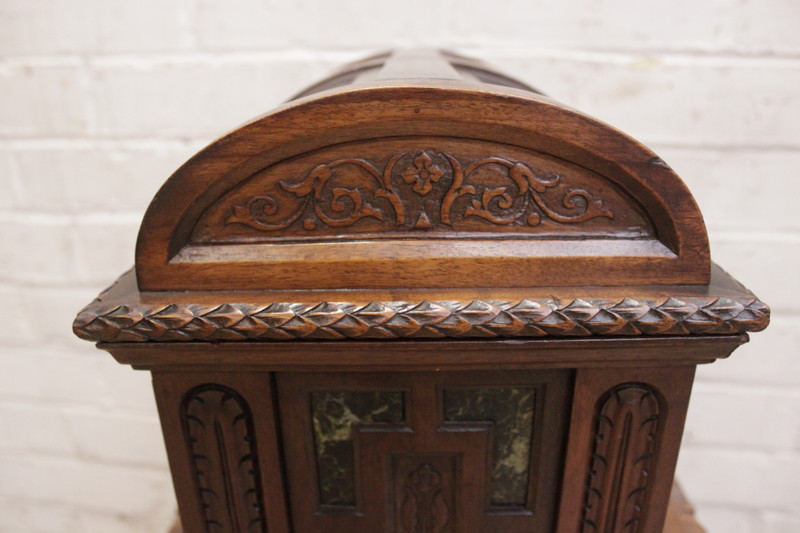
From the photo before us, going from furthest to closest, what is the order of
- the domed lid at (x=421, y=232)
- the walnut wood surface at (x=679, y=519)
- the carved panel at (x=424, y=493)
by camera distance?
the walnut wood surface at (x=679, y=519)
the carved panel at (x=424, y=493)
the domed lid at (x=421, y=232)

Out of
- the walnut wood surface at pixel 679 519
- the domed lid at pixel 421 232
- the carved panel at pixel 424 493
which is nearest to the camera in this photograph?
the domed lid at pixel 421 232

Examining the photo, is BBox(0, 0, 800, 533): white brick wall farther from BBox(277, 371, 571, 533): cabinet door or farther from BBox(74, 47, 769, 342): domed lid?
BBox(277, 371, 571, 533): cabinet door

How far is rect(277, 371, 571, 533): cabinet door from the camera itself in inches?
24.3

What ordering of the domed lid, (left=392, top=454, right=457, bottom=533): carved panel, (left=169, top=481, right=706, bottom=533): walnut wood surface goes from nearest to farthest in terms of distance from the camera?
the domed lid
(left=392, top=454, right=457, bottom=533): carved panel
(left=169, top=481, right=706, bottom=533): walnut wood surface

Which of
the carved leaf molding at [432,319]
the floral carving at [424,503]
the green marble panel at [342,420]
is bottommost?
the floral carving at [424,503]

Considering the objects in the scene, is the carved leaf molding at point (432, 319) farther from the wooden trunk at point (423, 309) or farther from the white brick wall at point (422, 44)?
the white brick wall at point (422, 44)

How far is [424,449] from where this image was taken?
644mm

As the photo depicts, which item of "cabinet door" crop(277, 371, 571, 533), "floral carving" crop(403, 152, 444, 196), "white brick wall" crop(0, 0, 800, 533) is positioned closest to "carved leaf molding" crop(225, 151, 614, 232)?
"floral carving" crop(403, 152, 444, 196)

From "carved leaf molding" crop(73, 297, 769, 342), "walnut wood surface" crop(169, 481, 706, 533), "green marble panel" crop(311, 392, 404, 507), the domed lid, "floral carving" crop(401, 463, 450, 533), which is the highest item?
the domed lid

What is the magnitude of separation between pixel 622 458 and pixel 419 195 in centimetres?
37

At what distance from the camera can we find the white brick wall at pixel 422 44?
1.00m

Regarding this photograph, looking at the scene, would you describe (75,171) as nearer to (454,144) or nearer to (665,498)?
(454,144)

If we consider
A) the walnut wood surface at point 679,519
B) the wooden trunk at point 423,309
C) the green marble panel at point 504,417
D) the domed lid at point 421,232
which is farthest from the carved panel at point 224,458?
the walnut wood surface at point 679,519

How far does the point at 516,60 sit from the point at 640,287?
61 centimetres
